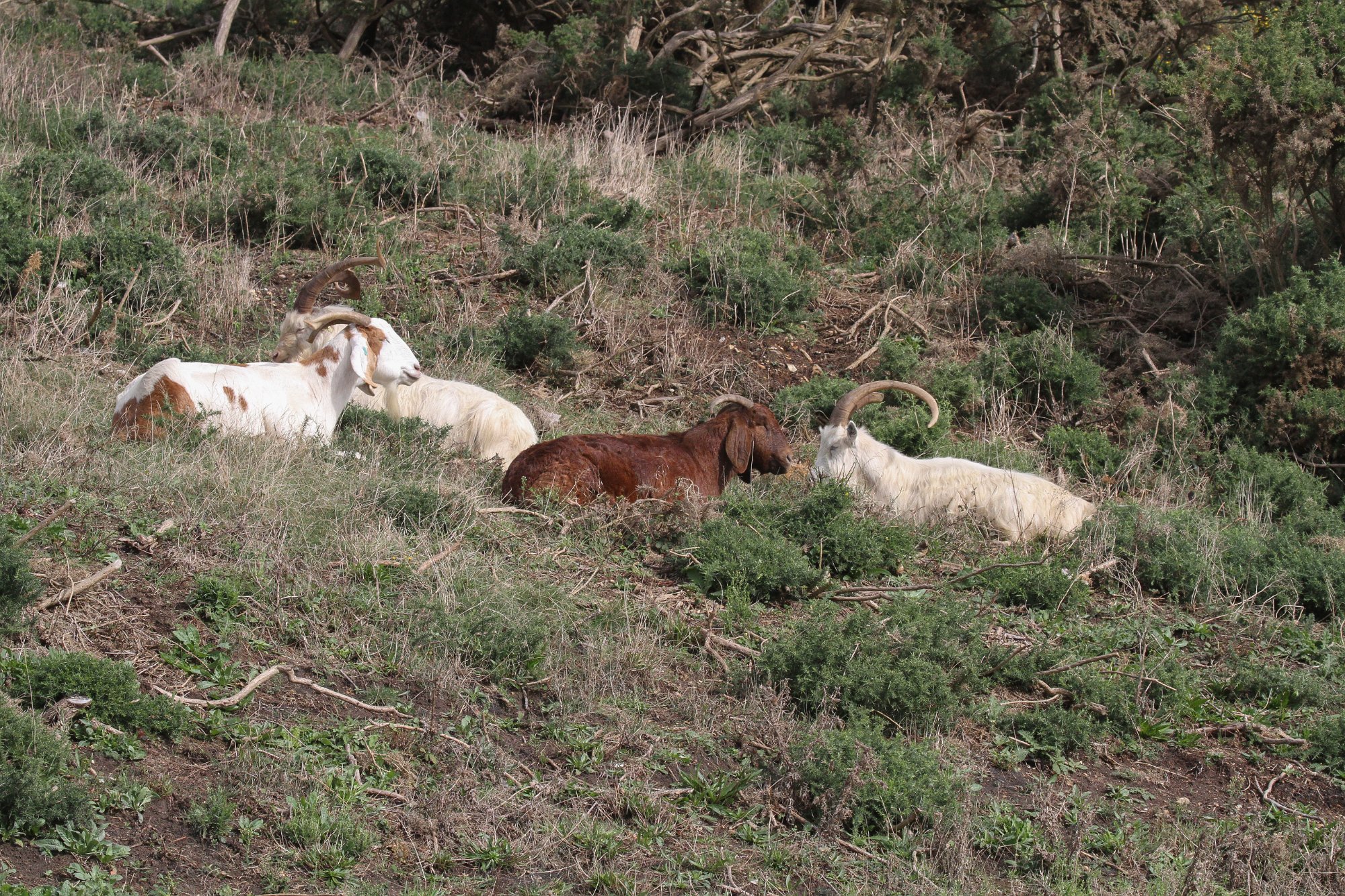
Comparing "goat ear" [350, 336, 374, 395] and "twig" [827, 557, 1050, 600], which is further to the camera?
"goat ear" [350, 336, 374, 395]

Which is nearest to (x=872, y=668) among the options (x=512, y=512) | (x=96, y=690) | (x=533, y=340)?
(x=512, y=512)

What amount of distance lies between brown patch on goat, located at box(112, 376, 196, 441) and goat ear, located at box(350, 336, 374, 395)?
114cm

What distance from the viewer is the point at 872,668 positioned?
253 inches

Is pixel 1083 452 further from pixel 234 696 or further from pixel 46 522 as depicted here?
pixel 46 522

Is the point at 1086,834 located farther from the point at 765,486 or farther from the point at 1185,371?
the point at 1185,371

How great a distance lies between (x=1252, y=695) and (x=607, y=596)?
3.52m

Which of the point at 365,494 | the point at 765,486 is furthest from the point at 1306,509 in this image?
the point at 365,494

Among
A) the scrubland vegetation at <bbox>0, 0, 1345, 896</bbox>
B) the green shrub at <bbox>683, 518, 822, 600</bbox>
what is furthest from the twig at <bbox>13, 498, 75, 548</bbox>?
the green shrub at <bbox>683, 518, 822, 600</bbox>

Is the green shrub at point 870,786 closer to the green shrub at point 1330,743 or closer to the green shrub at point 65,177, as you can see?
the green shrub at point 1330,743

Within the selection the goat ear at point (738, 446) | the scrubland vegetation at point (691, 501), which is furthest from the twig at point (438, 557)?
the goat ear at point (738, 446)

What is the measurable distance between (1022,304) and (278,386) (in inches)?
269

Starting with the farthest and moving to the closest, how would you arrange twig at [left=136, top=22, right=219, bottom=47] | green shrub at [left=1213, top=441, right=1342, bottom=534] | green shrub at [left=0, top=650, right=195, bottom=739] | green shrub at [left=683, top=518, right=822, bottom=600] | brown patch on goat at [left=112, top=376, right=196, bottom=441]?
twig at [left=136, top=22, right=219, bottom=47] < green shrub at [left=1213, top=441, right=1342, bottom=534] < brown patch on goat at [left=112, top=376, right=196, bottom=441] < green shrub at [left=683, top=518, right=822, bottom=600] < green shrub at [left=0, top=650, right=195, bottom=739]

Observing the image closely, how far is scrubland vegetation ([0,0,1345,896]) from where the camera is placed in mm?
5383

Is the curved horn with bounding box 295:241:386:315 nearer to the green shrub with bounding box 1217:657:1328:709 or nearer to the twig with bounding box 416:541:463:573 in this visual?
the twig with bounding box 416:541:463:573
